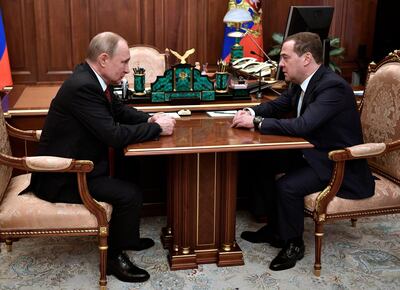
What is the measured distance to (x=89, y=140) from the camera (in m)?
2.59

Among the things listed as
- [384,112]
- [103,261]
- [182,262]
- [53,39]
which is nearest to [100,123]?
[103,261]

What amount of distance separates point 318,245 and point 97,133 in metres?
1.24

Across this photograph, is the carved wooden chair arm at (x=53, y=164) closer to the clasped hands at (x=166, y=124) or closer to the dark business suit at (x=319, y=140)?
the clasped hands at (x=166, y=124)

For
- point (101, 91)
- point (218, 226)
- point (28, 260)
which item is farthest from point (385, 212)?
point (28, 260)

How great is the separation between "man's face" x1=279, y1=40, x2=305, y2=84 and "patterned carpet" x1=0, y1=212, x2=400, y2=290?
0.97 metres

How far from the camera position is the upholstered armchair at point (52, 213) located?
242 centimetres

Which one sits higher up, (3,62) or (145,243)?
(3,62)

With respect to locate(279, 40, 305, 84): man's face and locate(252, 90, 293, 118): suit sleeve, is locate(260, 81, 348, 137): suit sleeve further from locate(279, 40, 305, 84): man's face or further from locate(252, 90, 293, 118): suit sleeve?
locate(252, 90, 293, 118): suit sleeve

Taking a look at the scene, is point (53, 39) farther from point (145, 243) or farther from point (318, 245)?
point (318, 245)

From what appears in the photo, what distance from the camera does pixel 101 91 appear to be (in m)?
2.55

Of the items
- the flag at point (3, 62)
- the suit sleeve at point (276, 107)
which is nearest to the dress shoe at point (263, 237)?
the suit sleeve at point (276, 107)

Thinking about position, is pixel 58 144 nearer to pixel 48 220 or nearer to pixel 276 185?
pixel 48 220

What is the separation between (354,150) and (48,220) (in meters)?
1.49

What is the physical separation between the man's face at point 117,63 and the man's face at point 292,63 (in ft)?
2.81
